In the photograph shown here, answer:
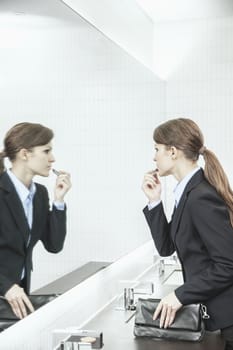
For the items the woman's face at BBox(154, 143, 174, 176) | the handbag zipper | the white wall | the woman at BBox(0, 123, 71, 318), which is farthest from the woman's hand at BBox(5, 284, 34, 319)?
the white wall

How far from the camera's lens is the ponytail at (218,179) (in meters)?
2.03

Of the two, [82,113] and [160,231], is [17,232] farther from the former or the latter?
[160,231]

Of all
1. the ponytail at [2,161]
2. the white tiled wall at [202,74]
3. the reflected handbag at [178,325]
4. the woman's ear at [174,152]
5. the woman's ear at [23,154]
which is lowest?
the reflected handbag at [178,325]

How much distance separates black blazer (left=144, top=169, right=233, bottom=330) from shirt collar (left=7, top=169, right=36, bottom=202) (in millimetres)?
586

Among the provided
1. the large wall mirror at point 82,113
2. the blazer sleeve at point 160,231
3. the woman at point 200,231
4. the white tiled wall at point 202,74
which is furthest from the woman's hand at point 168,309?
the white tiled wall at point 202,74

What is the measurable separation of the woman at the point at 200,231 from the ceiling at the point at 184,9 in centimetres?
145

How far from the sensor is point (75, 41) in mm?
2133

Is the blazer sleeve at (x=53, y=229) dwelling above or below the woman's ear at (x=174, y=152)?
below

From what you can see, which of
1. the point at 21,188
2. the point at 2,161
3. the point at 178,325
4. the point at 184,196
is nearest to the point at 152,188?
the point at 184,196

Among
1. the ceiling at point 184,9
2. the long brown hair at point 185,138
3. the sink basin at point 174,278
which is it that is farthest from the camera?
the ceiling at point 184,9

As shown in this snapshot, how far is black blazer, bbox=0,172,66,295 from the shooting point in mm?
1590

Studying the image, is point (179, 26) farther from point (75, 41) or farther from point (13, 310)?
point (13, 310)

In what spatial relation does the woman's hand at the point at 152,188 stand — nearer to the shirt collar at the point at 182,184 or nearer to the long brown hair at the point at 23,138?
the shirt collar at the point at 182,184

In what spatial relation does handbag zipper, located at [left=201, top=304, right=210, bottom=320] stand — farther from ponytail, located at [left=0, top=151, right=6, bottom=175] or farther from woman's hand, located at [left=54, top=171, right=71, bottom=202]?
ponytail, located at [left=0, top=151, right=6, bottom=175]
